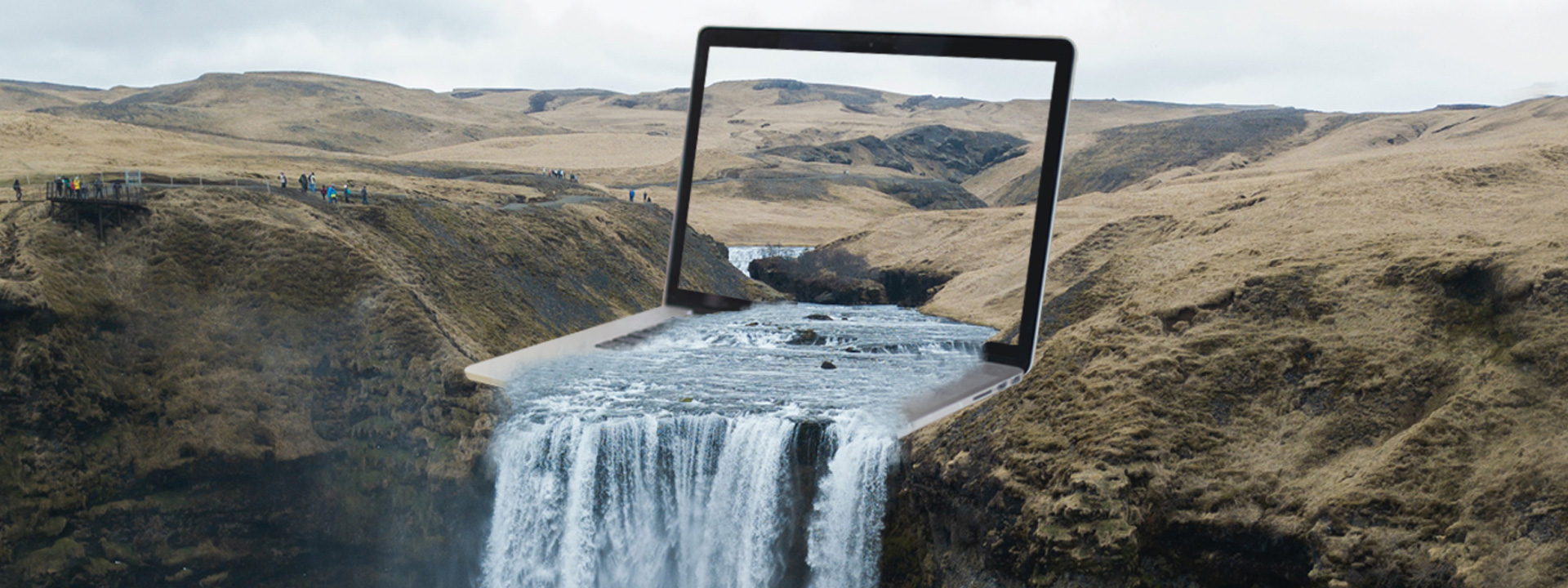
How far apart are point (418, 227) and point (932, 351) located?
31.7 metres

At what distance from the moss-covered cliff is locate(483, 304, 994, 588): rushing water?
2661 mm

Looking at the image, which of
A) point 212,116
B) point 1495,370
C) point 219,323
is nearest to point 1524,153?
point 1495,370

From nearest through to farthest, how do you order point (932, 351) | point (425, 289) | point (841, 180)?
point (932, 351) → point (425, 289) → point (841, 180)

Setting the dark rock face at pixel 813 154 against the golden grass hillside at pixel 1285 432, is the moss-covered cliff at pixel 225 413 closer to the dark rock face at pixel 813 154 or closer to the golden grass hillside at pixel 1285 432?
the golden grass hillside at pixel 1285 432

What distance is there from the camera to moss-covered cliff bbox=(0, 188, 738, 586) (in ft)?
75.2

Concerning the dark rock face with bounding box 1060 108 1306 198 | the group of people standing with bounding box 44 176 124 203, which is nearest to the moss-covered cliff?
the group of people standing with bounding box 44 176 124 203

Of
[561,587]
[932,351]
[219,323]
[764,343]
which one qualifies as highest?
[932,351]

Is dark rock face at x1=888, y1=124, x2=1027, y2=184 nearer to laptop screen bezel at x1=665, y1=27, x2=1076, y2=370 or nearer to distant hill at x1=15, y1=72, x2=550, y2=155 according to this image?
distant hill at x1=15, y1=72, x2=550, y2=155

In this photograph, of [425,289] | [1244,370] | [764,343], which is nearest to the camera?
[1244,370]

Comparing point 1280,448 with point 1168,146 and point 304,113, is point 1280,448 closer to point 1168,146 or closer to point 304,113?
point 1168,146

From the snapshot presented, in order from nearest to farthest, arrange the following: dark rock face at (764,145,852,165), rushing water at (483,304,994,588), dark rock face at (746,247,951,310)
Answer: dark rock face at (746,247,951,310) < rushing water at (483,304,994,588) < dark rock face at (764,145,852,165)

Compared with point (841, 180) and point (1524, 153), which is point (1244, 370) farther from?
point (841, 180)

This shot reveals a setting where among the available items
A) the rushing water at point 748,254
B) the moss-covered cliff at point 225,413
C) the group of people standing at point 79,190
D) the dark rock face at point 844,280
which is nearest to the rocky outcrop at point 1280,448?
the dark rock face at point 844,280

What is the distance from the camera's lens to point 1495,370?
12.9 metres
